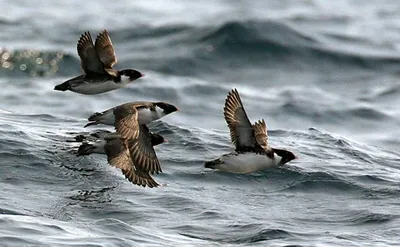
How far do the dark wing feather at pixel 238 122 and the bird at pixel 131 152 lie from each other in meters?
1.00

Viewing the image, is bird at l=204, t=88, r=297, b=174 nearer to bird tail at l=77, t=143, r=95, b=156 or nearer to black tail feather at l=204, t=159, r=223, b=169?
black tail feather at l=204, t=159, r=223, b=169

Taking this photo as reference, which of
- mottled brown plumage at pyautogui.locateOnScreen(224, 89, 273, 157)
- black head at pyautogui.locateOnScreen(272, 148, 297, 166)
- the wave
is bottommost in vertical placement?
black head at pyautogui.locateOnScreen(272, 148, 297, 166)

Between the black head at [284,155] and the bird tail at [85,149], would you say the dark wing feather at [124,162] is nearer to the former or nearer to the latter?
the bird tail at [85,149]

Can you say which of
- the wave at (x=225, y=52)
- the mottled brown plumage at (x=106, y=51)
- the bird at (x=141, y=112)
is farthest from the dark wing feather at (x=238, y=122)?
the wave at (x=225, y=52)

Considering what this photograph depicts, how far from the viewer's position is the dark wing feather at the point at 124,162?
480 inches

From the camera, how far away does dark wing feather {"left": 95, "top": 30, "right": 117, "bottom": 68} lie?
1529 cm

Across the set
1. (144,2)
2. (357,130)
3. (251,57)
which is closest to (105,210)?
(357,130)

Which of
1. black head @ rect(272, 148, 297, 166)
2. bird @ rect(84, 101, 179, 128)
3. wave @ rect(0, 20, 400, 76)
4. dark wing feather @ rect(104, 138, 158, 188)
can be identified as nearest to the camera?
dark wing feather @ rect(104, 138, 158, 188)

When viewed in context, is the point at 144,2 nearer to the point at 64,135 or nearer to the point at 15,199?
the point at 64,135

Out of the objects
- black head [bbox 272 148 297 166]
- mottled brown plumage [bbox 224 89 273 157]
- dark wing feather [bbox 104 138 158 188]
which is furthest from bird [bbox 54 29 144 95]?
black head [bbox 272 148 297 166]

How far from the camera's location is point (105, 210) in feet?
38.4

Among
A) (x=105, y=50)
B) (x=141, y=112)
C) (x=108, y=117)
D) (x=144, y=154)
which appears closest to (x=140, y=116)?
(x=141, y=112)

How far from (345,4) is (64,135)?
Result: 22.5m

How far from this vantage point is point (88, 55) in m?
14.7
